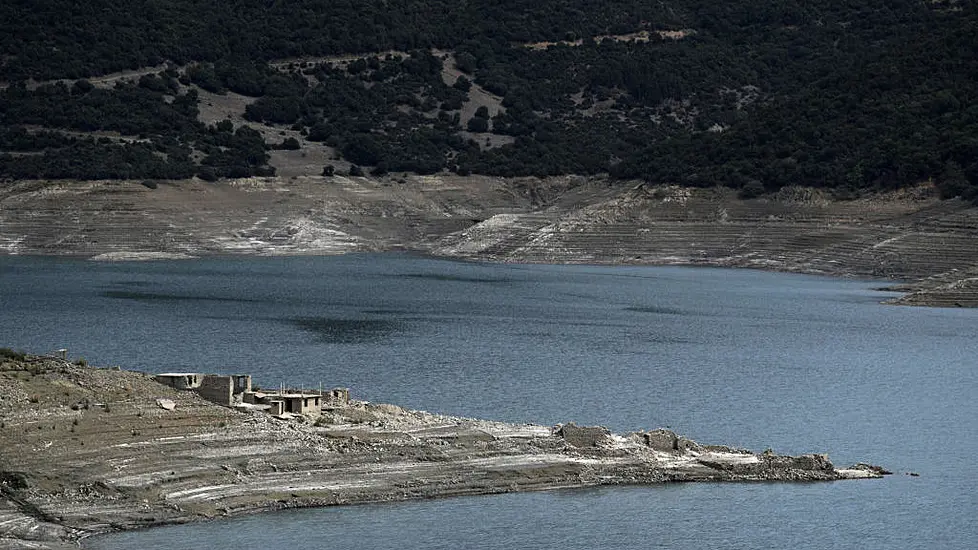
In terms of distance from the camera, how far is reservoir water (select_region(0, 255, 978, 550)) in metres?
42.3

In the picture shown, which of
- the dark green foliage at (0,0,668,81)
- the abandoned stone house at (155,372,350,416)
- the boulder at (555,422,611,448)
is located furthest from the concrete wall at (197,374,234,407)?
the dark green foliage at (0,0,668,81)

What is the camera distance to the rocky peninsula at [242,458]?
3897cm

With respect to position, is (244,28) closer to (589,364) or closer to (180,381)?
(589,364)

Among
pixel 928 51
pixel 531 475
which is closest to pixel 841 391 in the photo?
pixel 531 475

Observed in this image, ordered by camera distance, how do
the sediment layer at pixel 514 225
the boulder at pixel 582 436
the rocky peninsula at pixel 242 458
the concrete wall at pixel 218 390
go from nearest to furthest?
the rocky peninsula at pixel 242 458 → the concrete wall at pixel 218 390 → the boulder at pixel 582 436 → the sediment layer at pixel 514 225

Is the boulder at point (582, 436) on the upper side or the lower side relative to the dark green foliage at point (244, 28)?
lower

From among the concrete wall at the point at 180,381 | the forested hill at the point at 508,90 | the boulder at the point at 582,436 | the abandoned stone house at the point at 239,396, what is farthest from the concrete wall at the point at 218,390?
the forested hill at the point at 508,90

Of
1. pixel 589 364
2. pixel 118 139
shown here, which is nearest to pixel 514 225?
pixel 118 139

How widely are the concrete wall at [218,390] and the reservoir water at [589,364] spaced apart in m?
4.89

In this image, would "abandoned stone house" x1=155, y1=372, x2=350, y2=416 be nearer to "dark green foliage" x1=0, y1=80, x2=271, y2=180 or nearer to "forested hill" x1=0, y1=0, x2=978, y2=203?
"forested hill" x1=0, y1=0, x2=978, y2=203

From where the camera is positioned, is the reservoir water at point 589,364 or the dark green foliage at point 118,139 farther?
the dark green foliage at point 118,139

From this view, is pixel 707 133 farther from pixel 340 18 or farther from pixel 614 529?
pixel 614 529

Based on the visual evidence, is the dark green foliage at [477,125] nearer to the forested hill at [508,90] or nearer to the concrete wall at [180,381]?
the forested hill at [508,90]

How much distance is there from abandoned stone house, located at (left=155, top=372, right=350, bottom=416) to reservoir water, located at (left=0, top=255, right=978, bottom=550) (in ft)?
14.2
